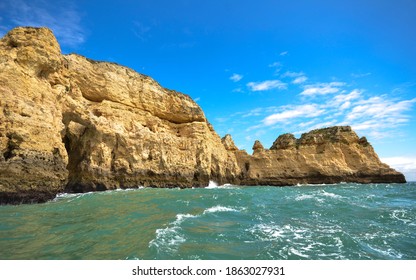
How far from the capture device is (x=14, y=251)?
6156mm

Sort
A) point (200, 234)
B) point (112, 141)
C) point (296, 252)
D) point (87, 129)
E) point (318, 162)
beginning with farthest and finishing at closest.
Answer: point (318, 162) → point (112, 141) → point (87, 129) → point (200, 234) → point (296, 252)

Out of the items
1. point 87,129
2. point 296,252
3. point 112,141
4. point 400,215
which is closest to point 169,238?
point 296,252

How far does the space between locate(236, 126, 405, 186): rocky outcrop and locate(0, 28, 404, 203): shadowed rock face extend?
0.17m

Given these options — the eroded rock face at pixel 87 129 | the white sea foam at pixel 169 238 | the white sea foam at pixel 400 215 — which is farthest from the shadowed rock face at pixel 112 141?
the white sea foam at pixel 400 215

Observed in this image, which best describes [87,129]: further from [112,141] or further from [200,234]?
[200,234]

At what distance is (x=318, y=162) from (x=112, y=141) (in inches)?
1356

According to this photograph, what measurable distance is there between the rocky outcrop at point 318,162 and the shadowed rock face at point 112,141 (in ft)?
0.56

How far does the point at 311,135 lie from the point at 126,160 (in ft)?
112

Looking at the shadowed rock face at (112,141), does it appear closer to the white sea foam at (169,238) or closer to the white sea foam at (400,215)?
the white sea foam at (169,238)

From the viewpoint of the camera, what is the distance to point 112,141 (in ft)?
85.4

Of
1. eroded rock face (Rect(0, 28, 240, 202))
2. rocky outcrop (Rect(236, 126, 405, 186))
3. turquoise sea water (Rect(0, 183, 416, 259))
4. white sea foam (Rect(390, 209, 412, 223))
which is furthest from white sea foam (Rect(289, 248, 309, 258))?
rocky outcrop (Rect(236, 126, 405, 186))

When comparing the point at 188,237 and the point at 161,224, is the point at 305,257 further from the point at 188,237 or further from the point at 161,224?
the point at 161,224
